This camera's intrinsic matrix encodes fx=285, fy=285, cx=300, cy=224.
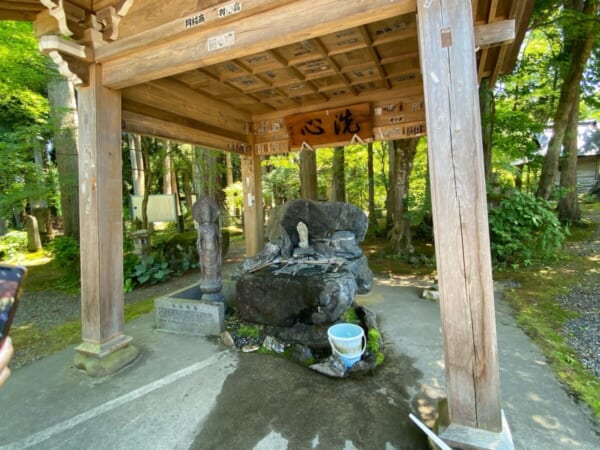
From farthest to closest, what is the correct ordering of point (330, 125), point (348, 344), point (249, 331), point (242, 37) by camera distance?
point (330, 125)
point (249, 331)
point (348, 344)
point (242, 37)

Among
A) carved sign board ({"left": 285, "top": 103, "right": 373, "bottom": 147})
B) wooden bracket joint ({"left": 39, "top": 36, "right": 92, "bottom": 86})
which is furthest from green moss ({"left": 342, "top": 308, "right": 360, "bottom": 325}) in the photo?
wooden bracket joint ({"left": 39, "top": 36, "right": 92, "bottom": 86})

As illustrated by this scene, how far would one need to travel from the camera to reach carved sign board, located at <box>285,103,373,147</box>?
462cm

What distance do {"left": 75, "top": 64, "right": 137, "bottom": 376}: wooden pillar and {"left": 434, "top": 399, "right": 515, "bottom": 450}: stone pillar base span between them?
9.73ft

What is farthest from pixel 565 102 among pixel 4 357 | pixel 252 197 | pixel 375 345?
pixel 4 357

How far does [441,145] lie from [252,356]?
2651 millimetres

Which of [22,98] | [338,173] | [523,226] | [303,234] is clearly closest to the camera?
[303,234]

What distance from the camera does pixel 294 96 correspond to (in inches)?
183

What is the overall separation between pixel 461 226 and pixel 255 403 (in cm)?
203

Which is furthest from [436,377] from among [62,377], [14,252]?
[14,252]

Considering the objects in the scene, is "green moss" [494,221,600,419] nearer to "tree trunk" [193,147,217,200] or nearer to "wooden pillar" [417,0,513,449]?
"wooden pillar" [417,0,513,449]

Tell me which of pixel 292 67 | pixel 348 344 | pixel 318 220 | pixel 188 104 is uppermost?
pixel 292 67

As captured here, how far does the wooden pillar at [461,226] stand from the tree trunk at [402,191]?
5.71 m

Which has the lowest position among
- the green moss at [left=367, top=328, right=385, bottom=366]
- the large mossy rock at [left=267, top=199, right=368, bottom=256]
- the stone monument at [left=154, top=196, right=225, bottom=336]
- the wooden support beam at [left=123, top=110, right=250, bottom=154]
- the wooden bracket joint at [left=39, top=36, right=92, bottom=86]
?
the green moss at [left=367, top=328, right=385, bottom=366]

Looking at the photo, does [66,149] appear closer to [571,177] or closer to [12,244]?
[12,244]
